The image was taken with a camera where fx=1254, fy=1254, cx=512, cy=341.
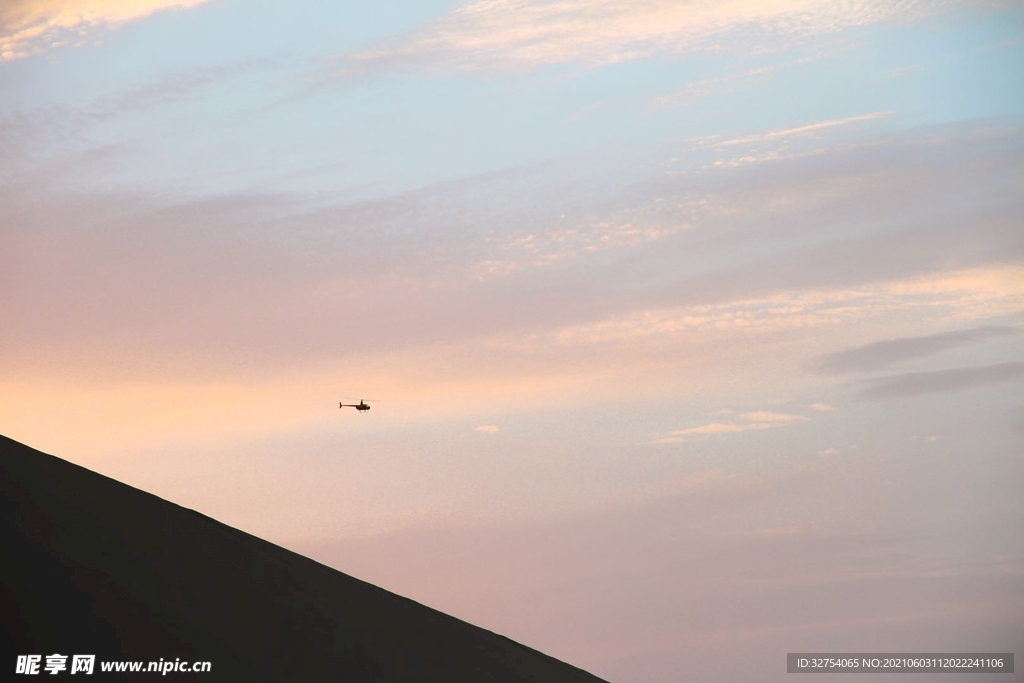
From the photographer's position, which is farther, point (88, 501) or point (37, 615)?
point (88, 501)

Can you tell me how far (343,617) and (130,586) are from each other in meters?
4.12

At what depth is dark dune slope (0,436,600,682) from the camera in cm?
1584

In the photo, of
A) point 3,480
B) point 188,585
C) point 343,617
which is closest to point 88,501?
point 3,480

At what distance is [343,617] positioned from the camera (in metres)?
20.3

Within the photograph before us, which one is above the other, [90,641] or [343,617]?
[343,617]

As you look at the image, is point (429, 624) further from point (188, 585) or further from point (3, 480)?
point (3, 480)

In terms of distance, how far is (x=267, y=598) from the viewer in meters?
19.7

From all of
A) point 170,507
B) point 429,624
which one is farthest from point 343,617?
point 170,507

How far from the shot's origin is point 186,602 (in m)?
17.7

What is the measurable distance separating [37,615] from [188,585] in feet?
10.8

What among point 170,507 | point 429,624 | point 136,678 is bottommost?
point 136,678

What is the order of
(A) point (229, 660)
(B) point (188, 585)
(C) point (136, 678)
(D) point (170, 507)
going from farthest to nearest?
(D) point (170, 507), (B) point (188, 585), (A) point (229, 660), (C) point (136, 678)

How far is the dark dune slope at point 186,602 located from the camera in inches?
623

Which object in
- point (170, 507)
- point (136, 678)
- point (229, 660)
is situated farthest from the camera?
point (170, 507)
